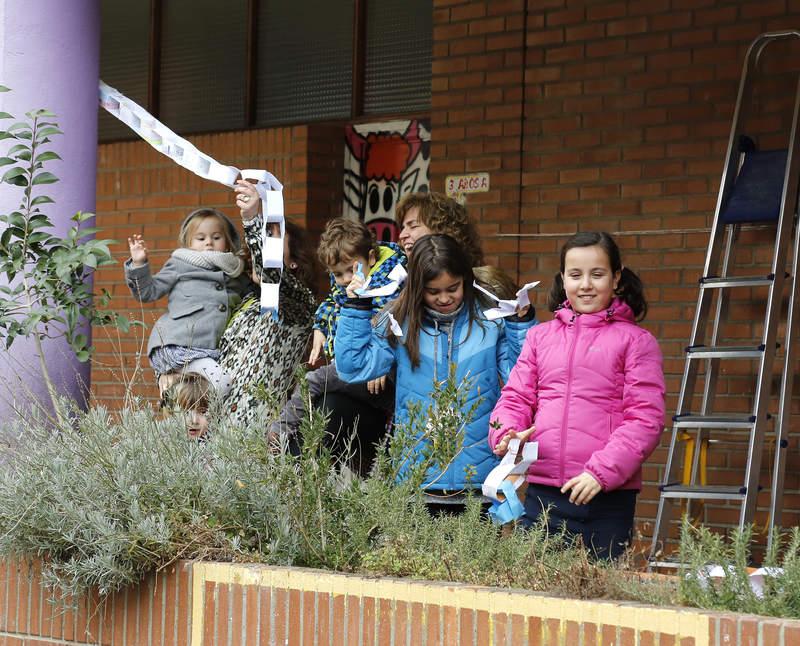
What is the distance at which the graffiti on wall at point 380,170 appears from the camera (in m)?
9.15

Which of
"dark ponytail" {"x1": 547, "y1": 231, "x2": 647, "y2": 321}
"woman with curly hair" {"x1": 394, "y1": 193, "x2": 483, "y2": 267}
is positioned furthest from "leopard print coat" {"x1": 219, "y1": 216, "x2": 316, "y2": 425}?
"dark ponytail" {"x1": 547, "y1": 231, "x2": 647, "y2": 321}

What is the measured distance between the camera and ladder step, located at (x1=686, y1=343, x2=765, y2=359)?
631 cm

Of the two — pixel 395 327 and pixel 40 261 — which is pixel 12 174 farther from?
pixel 395 327

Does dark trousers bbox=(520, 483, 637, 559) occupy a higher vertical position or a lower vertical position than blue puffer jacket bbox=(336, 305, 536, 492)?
lower

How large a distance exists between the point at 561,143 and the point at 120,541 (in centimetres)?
418

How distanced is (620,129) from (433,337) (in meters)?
2.63

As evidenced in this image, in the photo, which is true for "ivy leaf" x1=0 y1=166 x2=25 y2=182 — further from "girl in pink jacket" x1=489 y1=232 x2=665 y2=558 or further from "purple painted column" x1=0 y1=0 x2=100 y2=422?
"girl in pink jacket" x1=489 y1=232 x2=665 y2=558

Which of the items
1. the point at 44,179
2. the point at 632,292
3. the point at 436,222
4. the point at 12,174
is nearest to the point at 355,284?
the point at 436,222

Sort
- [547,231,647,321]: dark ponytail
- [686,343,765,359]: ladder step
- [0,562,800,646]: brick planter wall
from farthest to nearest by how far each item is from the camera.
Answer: [686,343,765,359]: ladder step → [547,231,647,321]: dark ponytail → [0,562,800,646]: brick planter wall

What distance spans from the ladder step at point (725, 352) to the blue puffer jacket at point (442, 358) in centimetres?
112

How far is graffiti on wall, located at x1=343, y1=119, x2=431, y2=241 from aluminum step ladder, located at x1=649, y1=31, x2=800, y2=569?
2.50 metres

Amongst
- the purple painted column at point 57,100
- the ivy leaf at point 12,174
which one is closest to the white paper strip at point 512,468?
the purple painted column at point 57,100

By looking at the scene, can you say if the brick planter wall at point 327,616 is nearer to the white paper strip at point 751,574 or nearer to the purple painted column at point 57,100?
the white paper strip at point 751,574

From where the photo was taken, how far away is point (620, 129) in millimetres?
7809
